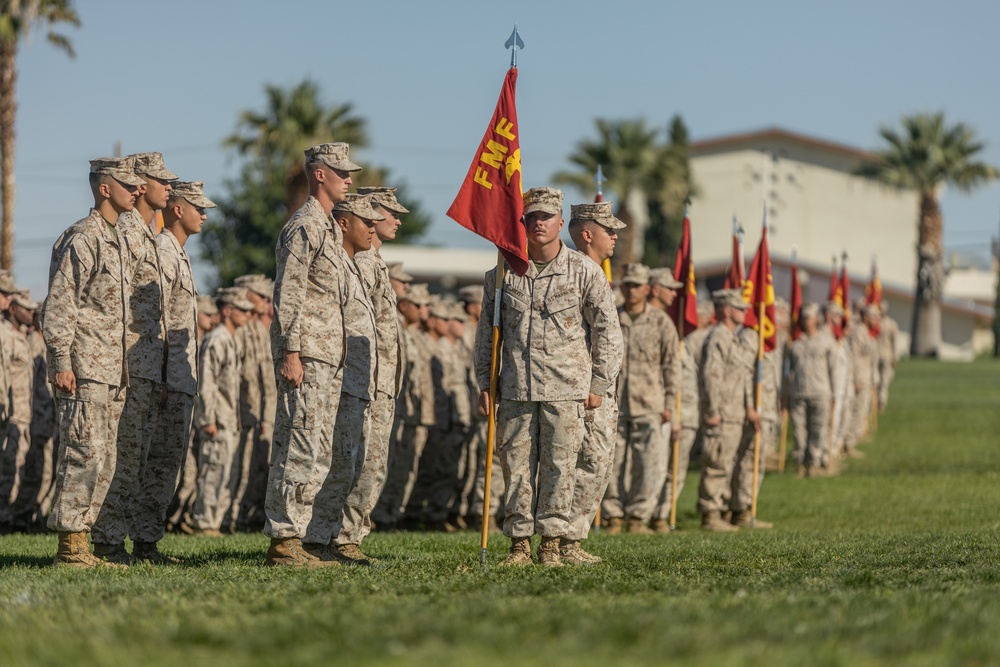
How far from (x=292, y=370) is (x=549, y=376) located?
5.55 feet

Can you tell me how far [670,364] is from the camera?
1608cm

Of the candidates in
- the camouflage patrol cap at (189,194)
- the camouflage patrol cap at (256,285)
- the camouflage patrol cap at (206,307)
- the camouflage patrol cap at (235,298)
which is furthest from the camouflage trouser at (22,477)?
the camouflage patrol cap at (189,194)

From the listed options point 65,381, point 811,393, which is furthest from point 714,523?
point 65,381

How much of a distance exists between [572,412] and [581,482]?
26.4 inches

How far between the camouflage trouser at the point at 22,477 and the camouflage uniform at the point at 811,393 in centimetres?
1277

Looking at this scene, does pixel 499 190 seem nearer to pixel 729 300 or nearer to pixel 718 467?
pixel 718 467

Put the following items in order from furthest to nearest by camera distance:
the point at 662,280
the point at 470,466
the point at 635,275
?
the point at 470,466 < the point at 662,280 < the point at 635,275

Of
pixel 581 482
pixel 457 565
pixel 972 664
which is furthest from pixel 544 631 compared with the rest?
pixel 581 482

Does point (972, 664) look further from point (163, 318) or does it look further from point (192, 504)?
point (192, 504)

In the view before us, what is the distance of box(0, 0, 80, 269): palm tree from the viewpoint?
3859 cm

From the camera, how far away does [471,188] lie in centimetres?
1110

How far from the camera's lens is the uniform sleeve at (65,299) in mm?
9992

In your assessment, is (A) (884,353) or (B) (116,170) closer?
(B) (116,170)

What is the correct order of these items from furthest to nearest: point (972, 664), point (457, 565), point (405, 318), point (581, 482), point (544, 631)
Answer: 1. point (405, 318)
2. point (581, 482)
3. point (457, 565)
4. point (544, 631)
5. point (972, 664)
